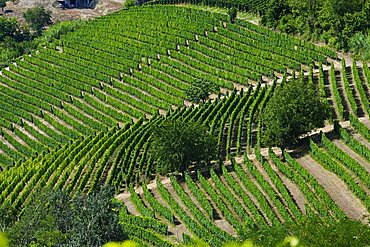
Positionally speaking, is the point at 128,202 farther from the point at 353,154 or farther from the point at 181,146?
the point at 353,154

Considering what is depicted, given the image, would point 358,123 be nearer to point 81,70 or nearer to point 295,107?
point 295,107

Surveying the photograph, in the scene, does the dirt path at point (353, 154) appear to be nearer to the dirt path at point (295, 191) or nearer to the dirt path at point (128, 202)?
the dirt path at point (295, 191)

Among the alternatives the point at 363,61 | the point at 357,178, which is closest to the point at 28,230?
the point at 357,178

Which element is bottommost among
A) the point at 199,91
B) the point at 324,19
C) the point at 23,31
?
the point at 23,31

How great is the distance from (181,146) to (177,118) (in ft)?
39.4

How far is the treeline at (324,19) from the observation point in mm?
90125

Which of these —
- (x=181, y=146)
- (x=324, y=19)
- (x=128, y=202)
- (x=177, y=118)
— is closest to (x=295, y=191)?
(x=181, y=146)

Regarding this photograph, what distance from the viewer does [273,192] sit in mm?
55531

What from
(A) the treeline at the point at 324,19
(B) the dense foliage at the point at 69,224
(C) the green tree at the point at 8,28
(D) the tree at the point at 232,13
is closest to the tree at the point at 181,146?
(B) the dense foliage at the point at 69,224

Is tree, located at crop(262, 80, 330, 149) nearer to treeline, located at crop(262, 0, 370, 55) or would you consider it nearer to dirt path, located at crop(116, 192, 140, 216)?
dirt path, located at crop(116, 192, 140, 216)

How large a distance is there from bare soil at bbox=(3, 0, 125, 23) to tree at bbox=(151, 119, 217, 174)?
271 ft

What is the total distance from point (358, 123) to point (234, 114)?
14.5 m

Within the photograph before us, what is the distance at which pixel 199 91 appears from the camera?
79625mm

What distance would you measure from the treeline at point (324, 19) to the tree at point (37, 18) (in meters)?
57.2
